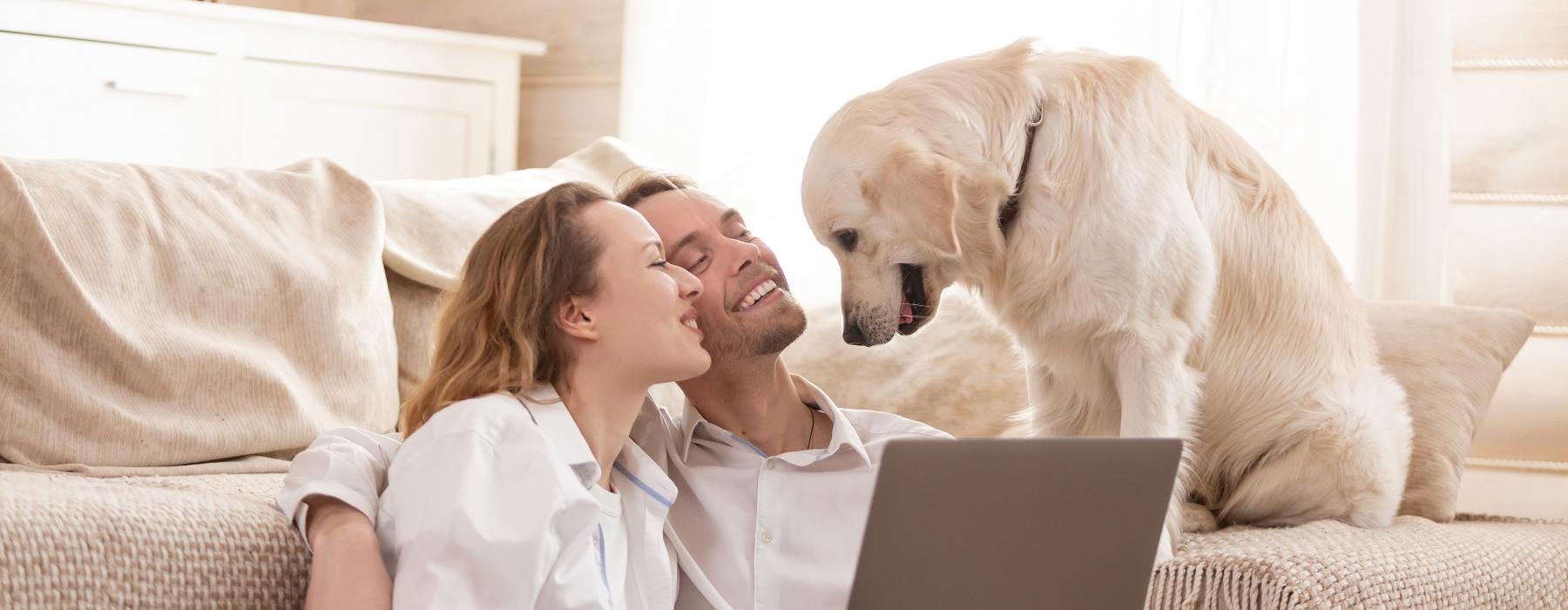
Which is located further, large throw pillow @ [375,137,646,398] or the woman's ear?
large throw pillow @ [375,137,646,398]

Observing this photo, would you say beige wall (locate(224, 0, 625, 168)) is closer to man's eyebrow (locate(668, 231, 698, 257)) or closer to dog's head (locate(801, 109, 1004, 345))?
dog's head (locate(801, 109, 1004, 345))

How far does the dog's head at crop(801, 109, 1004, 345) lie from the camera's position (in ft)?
5.29

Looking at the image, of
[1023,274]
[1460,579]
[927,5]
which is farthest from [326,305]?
[927,5]

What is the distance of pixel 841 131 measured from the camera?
66.1 inches

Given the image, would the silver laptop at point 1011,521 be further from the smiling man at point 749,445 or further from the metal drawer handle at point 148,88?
the metal drawer handle at point 148,88

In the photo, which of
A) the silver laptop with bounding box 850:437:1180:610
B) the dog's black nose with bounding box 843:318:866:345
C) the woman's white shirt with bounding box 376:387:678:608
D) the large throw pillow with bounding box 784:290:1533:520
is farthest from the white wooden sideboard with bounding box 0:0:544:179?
the silver laptop with bounding box 850:437:1180:610

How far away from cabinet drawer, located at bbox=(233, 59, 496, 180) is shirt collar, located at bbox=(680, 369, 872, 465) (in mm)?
2079

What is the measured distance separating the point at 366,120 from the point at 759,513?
Result: 246 centimetres

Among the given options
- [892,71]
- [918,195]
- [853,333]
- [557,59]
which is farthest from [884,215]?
[557,59]

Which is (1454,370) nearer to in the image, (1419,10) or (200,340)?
(1419,10)

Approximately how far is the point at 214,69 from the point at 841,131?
2.15 metres

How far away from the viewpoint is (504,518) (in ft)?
3.56

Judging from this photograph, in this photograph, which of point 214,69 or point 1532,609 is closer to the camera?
point 1532,609

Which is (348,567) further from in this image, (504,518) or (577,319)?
(577,319)
